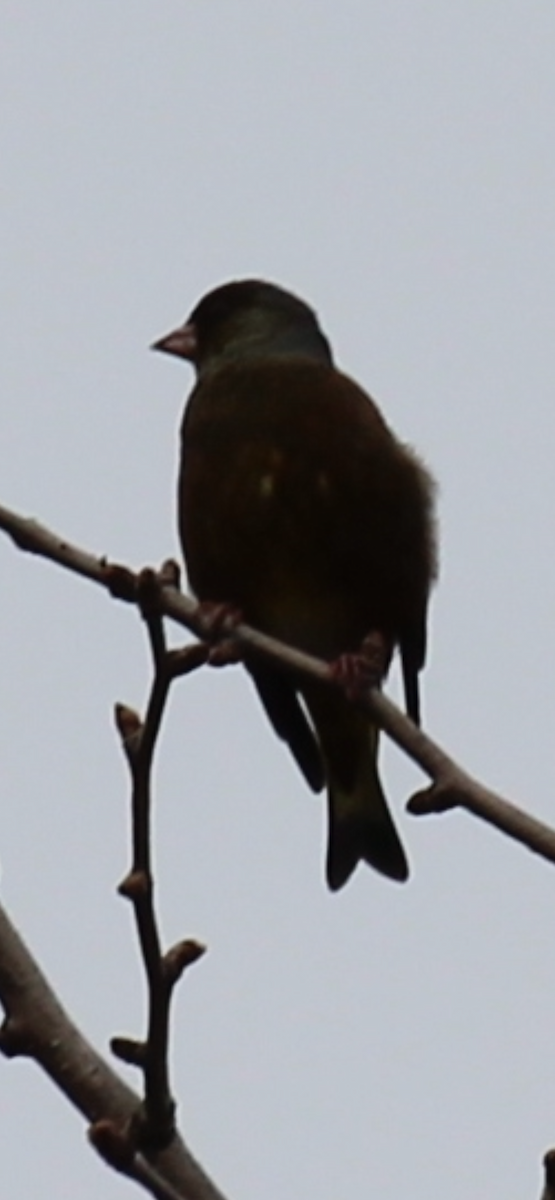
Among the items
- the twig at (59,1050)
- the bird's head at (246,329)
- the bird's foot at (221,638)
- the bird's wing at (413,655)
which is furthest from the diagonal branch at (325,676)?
the bird's head at (246,329)

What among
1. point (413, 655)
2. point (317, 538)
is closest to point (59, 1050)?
point (317, 538)

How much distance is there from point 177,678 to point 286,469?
6.06ft

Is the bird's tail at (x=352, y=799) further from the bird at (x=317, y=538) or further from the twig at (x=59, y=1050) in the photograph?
the twig at (x=59, y=1050)

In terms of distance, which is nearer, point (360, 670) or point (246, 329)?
point (360, 670)

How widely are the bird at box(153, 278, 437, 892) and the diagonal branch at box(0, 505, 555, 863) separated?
4.24 ft

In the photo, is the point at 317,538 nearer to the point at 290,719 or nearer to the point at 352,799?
the point at 290,719

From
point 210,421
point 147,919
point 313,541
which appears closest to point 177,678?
point 147,919

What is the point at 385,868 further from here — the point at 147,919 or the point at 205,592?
the point at 147,919

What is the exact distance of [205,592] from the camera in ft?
15.4

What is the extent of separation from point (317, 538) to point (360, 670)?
112 centimetres

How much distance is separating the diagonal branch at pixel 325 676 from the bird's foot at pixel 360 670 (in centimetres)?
2

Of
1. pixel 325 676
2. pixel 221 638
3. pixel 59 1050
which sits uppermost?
pixel 221 638

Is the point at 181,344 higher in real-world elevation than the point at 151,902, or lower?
higher

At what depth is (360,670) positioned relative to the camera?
135 inches
